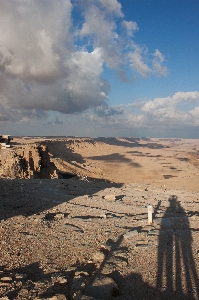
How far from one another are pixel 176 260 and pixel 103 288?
299 cm

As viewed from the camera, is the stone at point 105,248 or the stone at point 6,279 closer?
the stone at point 6,279

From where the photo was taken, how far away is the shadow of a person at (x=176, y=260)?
6.35 meters

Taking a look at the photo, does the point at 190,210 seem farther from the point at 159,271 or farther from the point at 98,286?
the point at 98,286

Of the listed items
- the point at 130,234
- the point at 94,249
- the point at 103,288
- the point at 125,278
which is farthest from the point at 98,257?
the point at 130,234

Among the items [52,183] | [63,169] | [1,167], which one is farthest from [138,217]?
[63,169]

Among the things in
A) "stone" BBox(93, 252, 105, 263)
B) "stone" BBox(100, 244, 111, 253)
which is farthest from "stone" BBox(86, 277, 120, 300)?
"stone" BBox(100, 244, 111, 253)

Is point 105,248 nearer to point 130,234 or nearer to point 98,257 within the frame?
point 98,257

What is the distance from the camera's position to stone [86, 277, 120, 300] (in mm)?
5851

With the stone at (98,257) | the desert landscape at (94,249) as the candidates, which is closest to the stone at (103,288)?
the desert landscape at (94,249)

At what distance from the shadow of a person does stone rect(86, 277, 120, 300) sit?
1.24m

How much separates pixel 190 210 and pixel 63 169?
2757 cm

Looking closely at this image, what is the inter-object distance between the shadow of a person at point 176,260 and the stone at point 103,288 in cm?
124

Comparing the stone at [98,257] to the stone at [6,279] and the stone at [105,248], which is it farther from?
the stone at [6,279]

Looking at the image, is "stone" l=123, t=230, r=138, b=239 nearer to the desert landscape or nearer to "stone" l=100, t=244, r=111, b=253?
the desert landscape
